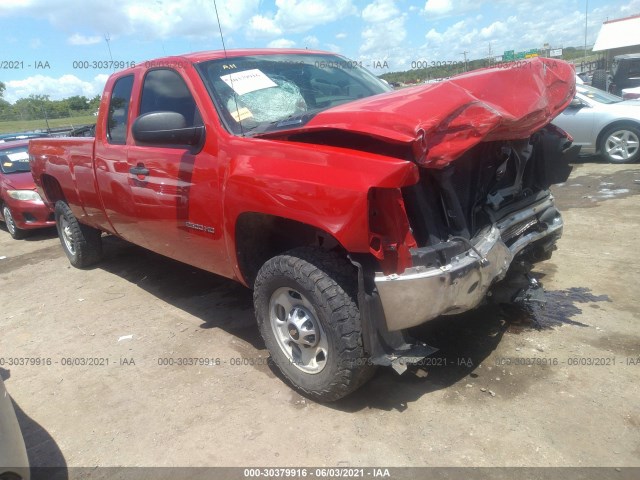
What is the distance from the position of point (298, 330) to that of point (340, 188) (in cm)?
94

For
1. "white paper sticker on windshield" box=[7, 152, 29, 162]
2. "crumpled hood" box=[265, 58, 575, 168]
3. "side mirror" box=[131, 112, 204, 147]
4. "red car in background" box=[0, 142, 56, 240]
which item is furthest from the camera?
"white paper sticker on windshield" box=[7, 152, 29, 162]

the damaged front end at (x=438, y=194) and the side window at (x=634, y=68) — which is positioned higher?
the damaged front end at (x=438, y=194)

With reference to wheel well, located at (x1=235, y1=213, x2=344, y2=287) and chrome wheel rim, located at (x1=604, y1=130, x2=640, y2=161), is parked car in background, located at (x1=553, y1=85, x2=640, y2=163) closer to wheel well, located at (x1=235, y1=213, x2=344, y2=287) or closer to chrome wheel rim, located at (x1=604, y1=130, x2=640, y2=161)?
chrome wheel rim, located at (x1=604, y1=130, x2=640, y2=161)

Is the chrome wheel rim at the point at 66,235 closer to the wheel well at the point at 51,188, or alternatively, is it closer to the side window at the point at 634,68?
the wheel well at the point at 51,188

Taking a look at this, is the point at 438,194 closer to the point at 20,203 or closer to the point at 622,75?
the point at 20,203

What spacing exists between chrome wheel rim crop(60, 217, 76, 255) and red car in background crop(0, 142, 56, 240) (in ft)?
5.81

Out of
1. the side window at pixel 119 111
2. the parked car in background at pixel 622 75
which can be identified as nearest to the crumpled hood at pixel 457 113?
the side window at pixel 119 111

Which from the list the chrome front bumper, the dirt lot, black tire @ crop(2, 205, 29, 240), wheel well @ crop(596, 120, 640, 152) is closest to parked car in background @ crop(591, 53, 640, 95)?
wheel well @ crop(596, 120, 640, 152)

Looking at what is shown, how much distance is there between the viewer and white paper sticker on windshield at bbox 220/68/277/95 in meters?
3.62

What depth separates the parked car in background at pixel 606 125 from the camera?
945cm

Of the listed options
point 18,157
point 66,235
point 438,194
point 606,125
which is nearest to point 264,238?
point 438,194

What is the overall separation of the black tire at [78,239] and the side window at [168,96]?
2286 mm

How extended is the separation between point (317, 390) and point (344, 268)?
0.73m

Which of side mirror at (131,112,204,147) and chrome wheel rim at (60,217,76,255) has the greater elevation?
side mirror at (131,112,204,147)
